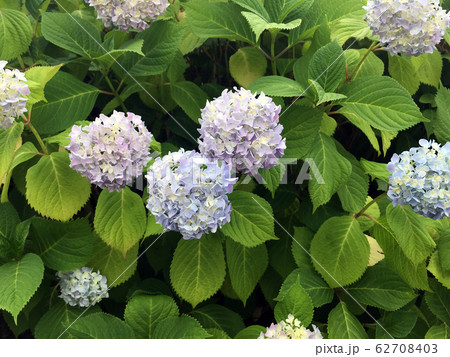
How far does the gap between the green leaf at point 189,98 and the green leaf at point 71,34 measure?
0.29m

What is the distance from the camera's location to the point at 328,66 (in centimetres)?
153

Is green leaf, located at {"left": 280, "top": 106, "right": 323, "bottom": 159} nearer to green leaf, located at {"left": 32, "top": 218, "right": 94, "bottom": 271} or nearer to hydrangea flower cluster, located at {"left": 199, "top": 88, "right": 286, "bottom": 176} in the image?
hydrangea flower cluster, located at {"left": 199, "top": 88, "right": 286, "bottom": 176}

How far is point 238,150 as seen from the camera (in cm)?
123

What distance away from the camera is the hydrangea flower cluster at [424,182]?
1.32 metres

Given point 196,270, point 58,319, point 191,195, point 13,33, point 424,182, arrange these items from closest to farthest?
point 191,195
point 424,182
point 196,270
point 58,319
point 13,33

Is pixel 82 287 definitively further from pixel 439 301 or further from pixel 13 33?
pixel 439 301

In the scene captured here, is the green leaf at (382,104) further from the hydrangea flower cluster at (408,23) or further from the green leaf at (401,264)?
the green leaf at (401,264)

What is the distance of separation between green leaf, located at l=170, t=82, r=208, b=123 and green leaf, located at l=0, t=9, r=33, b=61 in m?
0.55

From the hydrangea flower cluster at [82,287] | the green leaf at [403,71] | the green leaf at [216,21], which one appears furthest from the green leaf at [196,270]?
the green leaf at [403,71]

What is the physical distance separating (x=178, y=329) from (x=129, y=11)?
1030mm

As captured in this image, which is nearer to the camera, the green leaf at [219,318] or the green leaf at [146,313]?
the green leaf at [146,313]

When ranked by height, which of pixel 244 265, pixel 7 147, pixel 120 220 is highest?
pixel 7 147

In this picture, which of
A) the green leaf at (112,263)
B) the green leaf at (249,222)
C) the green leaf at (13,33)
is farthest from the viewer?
the green leaf at (13,33)

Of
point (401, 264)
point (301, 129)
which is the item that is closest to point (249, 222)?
point (301, 129)
